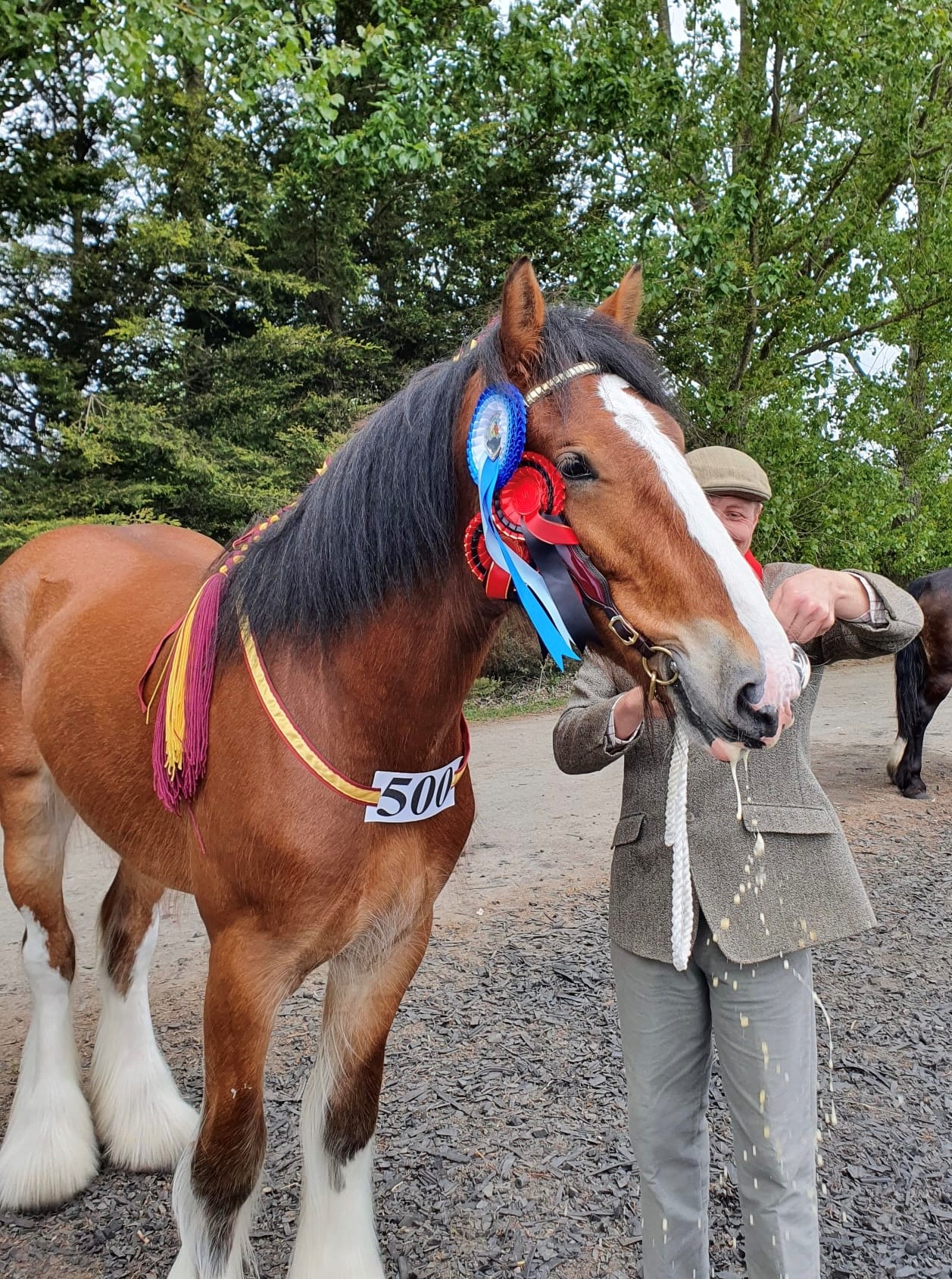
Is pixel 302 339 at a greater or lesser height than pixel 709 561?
greater

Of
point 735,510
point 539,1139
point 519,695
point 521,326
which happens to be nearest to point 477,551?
point 521,326

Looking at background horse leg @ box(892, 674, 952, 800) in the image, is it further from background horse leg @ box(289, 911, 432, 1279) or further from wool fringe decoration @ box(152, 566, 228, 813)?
wool fringe decoration @ box(152, 566, 228, 813)

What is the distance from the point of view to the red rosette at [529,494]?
1.54 meters

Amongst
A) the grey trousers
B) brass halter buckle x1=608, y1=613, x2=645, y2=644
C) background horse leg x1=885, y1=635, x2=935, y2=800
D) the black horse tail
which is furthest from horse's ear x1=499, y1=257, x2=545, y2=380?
the black horse tail

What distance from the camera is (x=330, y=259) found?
1109 centimetres

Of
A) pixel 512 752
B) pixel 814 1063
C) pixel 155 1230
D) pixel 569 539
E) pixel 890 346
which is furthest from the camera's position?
pixel 890 346

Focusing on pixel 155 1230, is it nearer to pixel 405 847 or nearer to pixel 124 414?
pixel 405 847

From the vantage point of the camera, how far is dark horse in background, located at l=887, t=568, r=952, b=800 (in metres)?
7.03

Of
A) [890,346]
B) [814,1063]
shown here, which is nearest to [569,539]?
[814,1063]

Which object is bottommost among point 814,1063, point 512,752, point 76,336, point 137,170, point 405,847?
point 512,752

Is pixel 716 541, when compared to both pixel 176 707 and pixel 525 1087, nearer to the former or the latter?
pixel 176 707

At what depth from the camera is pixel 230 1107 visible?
200 cm

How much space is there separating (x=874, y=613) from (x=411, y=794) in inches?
42.7

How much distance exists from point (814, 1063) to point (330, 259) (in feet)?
36.6
